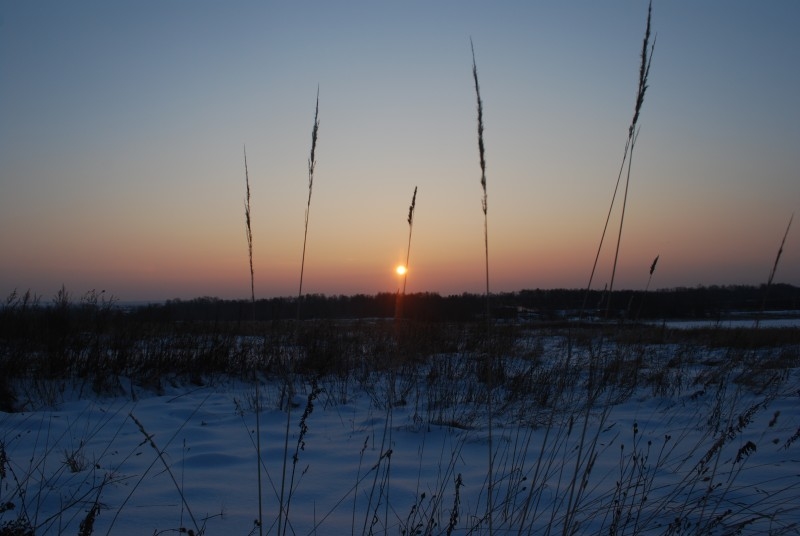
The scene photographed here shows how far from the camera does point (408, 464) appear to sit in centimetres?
344

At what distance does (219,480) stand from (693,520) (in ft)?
8.60

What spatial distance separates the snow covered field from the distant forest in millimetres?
434

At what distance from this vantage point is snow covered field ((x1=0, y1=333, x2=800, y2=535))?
2.37 metres

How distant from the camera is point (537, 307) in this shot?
8.15 m

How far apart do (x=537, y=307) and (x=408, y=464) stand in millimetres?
5242

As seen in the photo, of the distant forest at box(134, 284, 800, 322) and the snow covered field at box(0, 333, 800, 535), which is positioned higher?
the distant forest at box(134, 284, 800, 322)

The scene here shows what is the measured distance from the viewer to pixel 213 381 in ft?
25.3

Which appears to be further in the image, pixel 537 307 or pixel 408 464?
pixel 537 307

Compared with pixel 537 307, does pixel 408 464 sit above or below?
below

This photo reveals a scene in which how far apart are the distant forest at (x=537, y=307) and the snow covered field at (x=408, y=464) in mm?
434

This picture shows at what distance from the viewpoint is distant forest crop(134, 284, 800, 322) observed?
8.97 ft

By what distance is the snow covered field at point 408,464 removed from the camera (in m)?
2.37

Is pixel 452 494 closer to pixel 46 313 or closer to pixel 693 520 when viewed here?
pixel 693 520

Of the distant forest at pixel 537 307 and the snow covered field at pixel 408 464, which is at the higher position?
the distant forest at pixel 537 307
